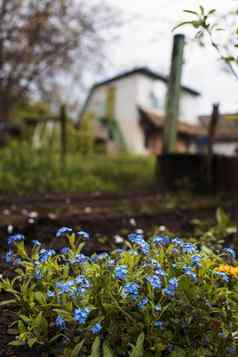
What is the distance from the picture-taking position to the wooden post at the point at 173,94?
19.3 ft

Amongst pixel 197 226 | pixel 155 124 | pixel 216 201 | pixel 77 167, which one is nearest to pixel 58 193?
pixel 77 167

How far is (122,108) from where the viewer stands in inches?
882

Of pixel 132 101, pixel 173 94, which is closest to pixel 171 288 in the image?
pixel 173 94

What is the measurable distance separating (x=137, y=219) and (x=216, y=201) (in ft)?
5.83

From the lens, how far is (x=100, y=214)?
3992mm

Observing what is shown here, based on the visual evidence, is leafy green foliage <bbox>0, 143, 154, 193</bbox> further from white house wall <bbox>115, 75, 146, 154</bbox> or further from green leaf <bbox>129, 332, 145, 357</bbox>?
white house wall <bbox>115, 75, 146, 154</bbox>

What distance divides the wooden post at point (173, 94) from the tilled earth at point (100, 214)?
118cm

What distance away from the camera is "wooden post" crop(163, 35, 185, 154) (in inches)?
232

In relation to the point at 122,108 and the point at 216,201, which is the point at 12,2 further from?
the point at 122,108

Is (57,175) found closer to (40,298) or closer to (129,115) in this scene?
(40,298)

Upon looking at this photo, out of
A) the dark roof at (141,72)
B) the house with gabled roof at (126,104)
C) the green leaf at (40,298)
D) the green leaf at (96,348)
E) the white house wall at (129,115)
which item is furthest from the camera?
the white house wall at (129,115)

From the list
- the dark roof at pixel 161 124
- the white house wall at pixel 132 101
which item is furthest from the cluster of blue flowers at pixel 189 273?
the white house wall at pixel 132 101

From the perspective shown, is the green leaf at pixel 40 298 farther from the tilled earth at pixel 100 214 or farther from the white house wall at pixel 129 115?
the white house wall at pixel 129 115

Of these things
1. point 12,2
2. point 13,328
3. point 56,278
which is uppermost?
point 12,2
